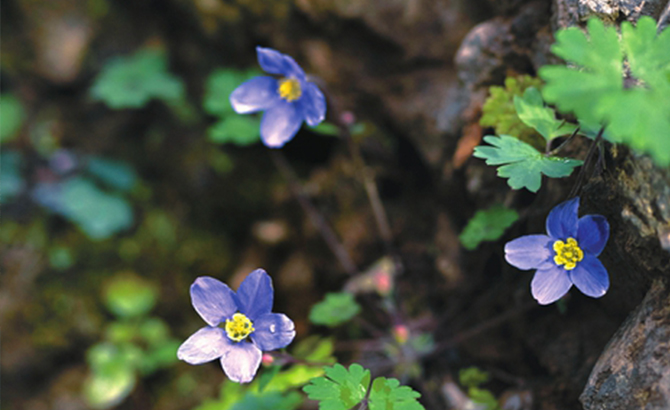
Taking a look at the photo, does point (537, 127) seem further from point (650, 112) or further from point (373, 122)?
point (373, 122)

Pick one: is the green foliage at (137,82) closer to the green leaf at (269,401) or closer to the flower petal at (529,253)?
the green leaf at (269,401)

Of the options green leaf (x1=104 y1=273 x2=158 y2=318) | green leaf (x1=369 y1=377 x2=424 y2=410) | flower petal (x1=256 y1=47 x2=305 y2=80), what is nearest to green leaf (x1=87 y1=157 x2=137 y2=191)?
green leaf (x1=104 y1=273 x2=158 y2=318)

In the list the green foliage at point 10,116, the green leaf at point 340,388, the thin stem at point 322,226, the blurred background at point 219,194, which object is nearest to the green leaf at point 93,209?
the blurred background at point 219,194

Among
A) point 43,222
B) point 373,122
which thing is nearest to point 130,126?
point 43,222

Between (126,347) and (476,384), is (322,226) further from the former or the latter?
(126,347)

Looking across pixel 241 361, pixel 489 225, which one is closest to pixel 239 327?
pixel 241 361
